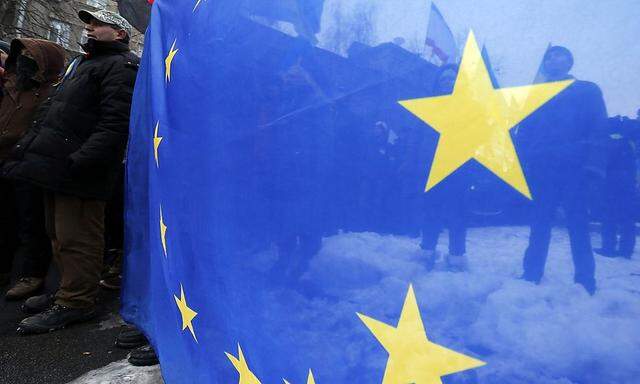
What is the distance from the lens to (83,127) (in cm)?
266

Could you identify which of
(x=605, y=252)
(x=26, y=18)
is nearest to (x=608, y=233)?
(x=605, y=252)

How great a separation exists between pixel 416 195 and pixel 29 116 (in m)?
3.31

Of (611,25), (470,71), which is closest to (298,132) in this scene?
(470,71)

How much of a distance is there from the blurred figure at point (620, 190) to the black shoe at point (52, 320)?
2.97 m

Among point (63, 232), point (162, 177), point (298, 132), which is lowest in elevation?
point (63, 232)

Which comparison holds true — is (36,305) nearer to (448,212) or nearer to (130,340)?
(130,340)

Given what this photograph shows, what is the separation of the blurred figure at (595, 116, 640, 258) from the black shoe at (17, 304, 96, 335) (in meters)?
2.97

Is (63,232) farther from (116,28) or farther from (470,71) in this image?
(470,71)

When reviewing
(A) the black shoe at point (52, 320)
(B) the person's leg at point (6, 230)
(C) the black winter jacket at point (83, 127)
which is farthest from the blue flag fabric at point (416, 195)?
(B) the person's leg at point (6, 230)

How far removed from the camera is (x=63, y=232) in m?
2.74

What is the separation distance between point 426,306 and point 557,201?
0.31m

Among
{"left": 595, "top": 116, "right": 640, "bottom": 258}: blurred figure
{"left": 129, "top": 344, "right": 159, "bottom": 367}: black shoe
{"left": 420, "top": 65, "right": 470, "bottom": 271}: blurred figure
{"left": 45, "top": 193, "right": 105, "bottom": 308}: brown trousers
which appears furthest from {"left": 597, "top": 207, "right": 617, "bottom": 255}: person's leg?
{"left": 45, "top": 193, "right": 105, "bottom": 308}: brown trousers

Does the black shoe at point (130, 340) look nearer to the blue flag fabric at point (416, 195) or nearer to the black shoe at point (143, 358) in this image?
the black shoe at point (143, 358)

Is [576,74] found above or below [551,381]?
above
